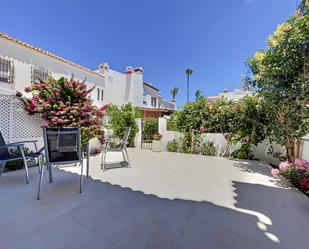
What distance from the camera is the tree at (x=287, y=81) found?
14.6 ft

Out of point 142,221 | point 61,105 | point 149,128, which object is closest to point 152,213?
point 142,221

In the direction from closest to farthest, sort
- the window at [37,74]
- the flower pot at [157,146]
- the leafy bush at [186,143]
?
the leafy bush at [186,143]
the window at [37,74]
the flower pot at [157,146]

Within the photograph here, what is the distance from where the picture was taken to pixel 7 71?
7727mm

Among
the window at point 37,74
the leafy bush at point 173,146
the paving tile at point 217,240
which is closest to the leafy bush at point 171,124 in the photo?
the leafy bush at point 173,146

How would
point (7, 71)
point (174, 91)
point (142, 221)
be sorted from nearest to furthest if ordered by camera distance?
1. point (142, 221)
2. point (7, 71)
3. point (174, 91)

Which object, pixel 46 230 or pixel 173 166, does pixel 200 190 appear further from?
pixel 46 230

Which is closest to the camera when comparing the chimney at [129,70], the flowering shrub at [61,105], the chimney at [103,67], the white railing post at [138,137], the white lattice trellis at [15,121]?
the white lattice trellis at [15,121]

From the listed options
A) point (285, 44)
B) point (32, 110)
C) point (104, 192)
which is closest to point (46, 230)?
point (104, 192)

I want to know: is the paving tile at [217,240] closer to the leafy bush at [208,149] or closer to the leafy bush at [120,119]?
the leafy bush at [208,149]

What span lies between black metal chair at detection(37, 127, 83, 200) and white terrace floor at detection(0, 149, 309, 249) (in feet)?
2.01

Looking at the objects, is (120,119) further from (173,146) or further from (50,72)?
(50,72)

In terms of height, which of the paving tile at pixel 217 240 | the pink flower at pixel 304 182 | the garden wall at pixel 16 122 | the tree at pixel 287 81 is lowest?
the paving tile at pixel 217 240

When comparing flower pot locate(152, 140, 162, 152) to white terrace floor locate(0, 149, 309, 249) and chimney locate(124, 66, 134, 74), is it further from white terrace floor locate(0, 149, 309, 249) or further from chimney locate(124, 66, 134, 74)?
chimney locate(124, 66, 134, 74)

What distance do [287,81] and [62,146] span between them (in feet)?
19.9
